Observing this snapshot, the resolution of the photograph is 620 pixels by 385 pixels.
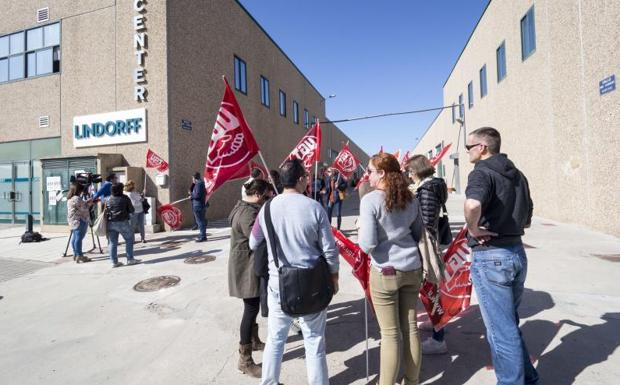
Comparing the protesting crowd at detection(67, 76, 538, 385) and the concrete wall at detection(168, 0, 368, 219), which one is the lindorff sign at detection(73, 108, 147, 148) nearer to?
the concrete wall at detection(168, 0, 368, 219)

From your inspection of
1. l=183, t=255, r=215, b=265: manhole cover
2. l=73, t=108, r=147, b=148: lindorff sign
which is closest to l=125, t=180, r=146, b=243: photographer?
l=183, t=255, r=215, b=265: manhole cover

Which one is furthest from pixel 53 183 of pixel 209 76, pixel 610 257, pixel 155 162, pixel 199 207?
pixel 610 257

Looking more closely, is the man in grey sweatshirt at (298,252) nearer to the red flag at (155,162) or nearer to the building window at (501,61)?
the red flag at (155,162)

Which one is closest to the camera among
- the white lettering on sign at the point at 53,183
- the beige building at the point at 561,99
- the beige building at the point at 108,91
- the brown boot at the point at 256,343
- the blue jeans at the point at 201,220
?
the brown boot at the point at 256,343

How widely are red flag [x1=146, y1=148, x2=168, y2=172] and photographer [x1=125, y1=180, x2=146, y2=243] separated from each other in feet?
5.60

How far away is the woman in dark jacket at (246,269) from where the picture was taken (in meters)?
2.93

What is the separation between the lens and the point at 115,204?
21.1 feet

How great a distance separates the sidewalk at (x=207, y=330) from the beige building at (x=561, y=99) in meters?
3.36

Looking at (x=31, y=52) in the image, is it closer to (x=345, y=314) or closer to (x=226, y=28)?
(x=226, y=28)

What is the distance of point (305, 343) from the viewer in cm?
228

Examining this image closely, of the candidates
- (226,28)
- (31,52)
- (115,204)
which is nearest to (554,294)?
(115,204)

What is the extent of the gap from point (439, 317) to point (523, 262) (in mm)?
1124

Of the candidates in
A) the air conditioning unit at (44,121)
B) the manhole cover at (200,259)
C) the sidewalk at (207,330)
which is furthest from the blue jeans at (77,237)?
the air conditioning unit at (44,121)

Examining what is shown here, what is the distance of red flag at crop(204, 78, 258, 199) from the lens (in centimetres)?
354
